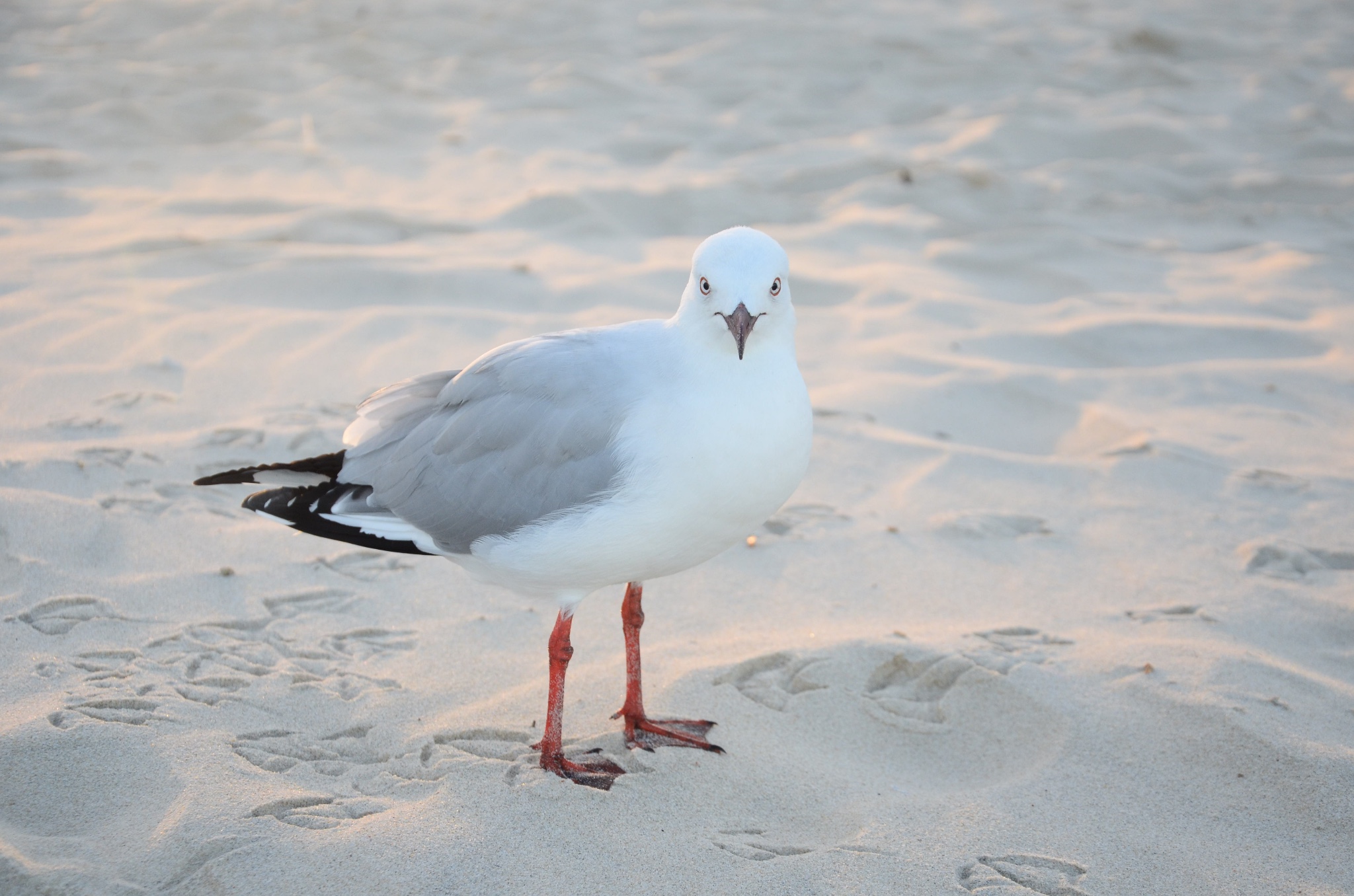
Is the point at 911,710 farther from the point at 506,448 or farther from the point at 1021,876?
the point at 506,448

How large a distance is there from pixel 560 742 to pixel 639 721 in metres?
0.30

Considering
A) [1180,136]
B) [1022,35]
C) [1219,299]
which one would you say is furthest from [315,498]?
[1022,35]

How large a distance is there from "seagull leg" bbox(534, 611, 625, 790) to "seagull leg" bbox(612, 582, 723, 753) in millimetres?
165

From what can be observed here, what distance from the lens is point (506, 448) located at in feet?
10.1

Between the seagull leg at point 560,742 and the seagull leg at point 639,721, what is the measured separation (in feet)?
0.54

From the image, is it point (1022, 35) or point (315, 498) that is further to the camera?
point (1022, 35)

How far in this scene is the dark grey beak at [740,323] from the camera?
273 centimetres

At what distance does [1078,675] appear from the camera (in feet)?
11.4

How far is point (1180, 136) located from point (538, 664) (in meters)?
8.19

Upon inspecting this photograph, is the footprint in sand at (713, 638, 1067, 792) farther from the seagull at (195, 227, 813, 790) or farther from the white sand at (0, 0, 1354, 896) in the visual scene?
the seagull at (195, 227, 813, 790)

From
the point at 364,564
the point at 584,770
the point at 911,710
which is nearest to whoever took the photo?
the point at 584,770

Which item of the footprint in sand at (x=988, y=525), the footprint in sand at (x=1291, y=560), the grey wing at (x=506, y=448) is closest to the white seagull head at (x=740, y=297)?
the grey wing at (x=506, y=448)

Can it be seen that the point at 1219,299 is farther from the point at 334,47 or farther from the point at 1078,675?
the point at 334,47

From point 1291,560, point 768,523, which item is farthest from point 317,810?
point 1291,560
